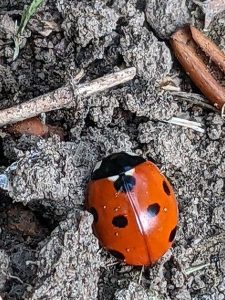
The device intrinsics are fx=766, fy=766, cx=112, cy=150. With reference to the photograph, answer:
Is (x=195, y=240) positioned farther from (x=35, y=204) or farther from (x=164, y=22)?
(x=164, y=22)

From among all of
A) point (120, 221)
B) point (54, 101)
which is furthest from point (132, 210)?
point (54, 101)

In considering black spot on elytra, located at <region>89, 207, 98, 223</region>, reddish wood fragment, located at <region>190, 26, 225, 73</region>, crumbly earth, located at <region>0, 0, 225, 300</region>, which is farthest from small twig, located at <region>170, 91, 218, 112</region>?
black spot on elytra, located at <region>89, 207, 98, 223</region>

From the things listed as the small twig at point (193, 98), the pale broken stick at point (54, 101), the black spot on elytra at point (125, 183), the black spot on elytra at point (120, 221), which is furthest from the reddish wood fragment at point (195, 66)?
the black spot on elytra at point (120, 221)

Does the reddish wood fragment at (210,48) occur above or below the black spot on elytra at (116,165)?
above

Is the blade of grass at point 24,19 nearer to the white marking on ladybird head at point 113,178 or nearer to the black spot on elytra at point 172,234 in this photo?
the white marking on ladybird head at point 113,178

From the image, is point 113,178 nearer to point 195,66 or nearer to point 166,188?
point 166,188

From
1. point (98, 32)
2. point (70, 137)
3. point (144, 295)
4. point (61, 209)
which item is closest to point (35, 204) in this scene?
point (61, 209)
